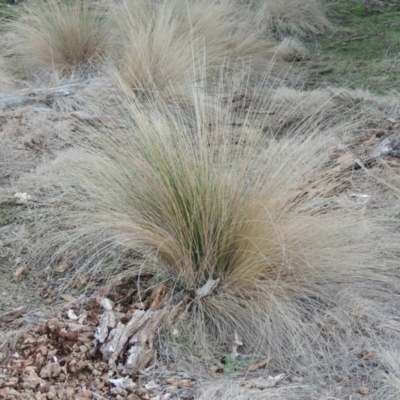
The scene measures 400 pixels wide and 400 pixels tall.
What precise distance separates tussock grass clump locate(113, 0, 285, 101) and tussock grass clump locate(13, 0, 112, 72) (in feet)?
0.76

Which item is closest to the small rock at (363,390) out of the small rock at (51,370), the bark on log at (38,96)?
the small rock at (51,370)

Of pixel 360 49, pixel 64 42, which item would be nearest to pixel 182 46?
pixel 64 42

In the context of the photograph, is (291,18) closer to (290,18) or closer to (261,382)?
(290,18)

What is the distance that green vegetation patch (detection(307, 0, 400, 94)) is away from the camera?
563 cm

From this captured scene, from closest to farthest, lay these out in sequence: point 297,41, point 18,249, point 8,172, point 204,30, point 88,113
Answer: point 18,249
point 8,172
point 88,113
point 204,30
point 297,41

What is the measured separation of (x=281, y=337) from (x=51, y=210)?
133cm

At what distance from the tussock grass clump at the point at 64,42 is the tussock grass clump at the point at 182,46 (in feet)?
0.76

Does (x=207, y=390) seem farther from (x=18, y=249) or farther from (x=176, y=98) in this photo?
(x=176, y=98)

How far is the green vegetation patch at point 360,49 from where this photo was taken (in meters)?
5.63

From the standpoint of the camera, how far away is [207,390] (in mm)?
2168

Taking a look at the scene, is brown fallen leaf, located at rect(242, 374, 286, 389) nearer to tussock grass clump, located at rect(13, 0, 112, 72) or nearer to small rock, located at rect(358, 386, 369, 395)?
small rock, located at rect(358, 386, 369, 395)

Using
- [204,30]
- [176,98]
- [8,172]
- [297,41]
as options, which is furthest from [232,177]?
[297,41]

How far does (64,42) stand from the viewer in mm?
5812

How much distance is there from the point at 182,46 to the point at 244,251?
10.2 ft
